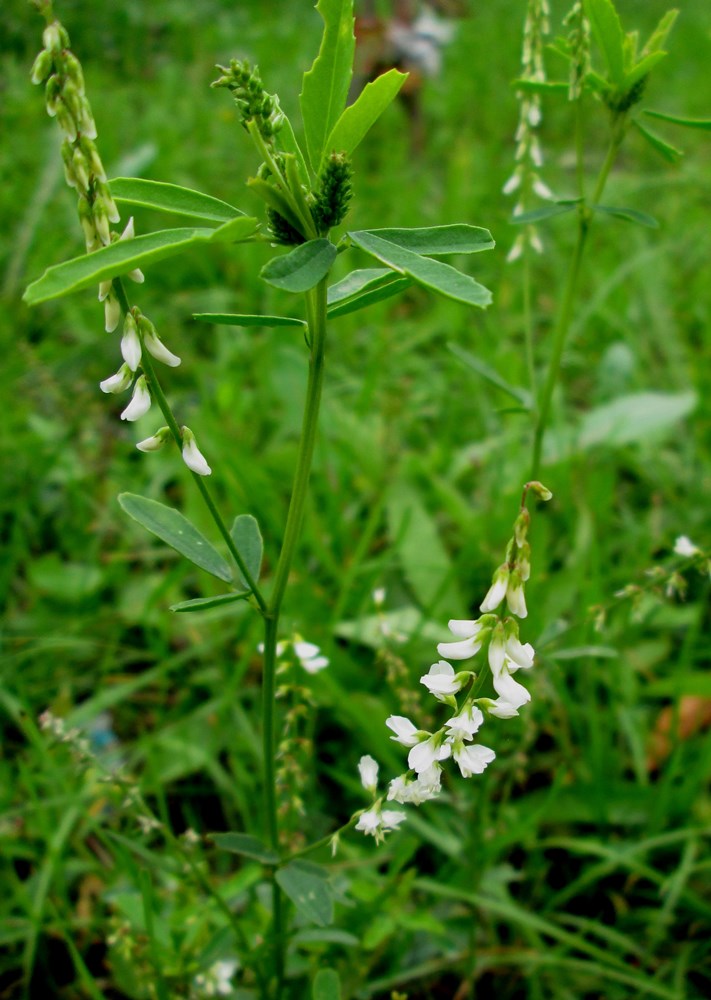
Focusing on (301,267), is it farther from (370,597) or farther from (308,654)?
(370,597)

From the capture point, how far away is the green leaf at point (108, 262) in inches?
27.4

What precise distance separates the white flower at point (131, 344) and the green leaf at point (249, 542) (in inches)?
11.1

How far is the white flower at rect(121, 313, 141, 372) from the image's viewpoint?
2.66 feet

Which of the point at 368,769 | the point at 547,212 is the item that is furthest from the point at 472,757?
the point at 547,212

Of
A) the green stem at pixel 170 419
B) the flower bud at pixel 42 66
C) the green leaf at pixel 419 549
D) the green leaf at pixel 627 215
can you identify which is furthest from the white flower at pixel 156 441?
the green leaf at pixel 419 549

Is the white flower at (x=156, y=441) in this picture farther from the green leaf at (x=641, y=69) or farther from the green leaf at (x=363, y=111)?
the green leaf at (x=641, y=69)

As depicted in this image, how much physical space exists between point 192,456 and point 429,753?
1.18ft

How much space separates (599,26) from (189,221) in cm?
208

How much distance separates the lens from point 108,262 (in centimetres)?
73

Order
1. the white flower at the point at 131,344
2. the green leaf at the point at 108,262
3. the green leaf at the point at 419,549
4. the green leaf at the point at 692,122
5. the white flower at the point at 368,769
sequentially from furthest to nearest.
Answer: the green leaf at the point at 419,549
the green leaf at the point at 692,122
the white flower at the point at 368,769
the white flower at the point at 131,344
the green leaf at the point at 108,262

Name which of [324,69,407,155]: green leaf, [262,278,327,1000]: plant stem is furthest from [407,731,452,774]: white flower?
[324,69,407,155]: green leaf

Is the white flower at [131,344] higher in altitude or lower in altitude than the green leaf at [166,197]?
lower

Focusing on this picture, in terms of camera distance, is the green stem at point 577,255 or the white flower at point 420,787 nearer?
the white flower at point 420,787

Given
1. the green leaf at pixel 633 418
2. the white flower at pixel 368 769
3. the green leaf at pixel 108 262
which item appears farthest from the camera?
the green leaf at pixel 633 418
